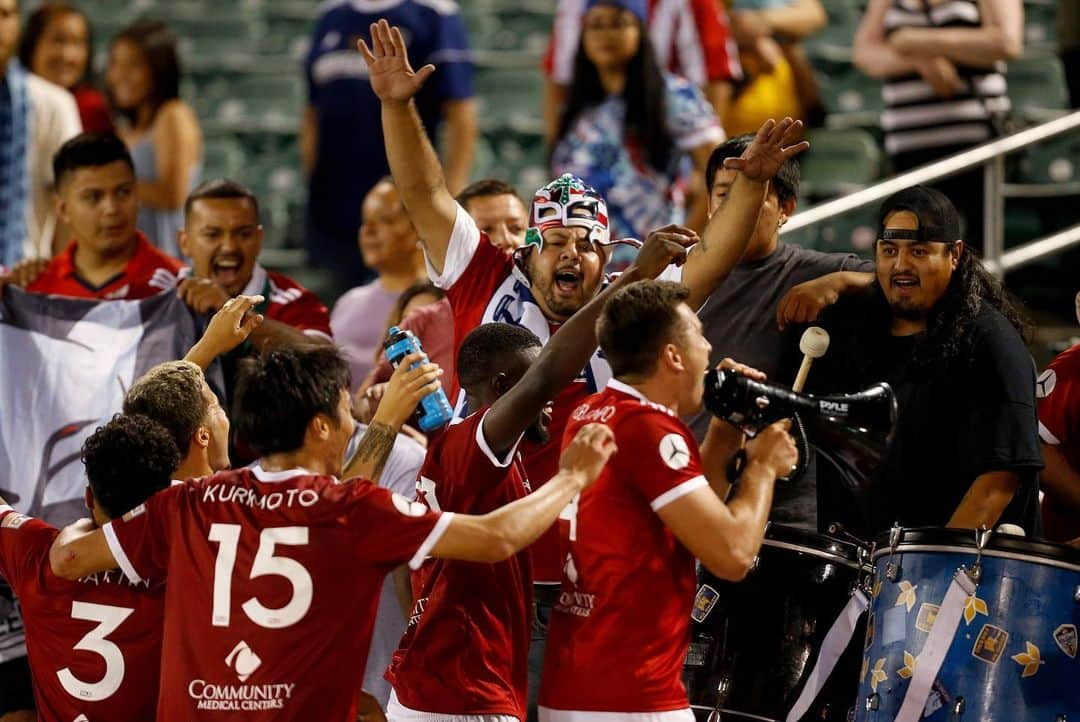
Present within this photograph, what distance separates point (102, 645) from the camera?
4781 mm

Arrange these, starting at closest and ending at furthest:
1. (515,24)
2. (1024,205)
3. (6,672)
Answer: (6,672) < (1024,205) < (515,24)

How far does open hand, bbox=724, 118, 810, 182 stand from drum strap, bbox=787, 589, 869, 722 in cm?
125

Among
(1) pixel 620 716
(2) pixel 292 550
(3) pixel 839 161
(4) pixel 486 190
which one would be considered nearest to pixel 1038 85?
(3) pixel 839 161

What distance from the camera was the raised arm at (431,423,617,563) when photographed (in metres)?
4.27

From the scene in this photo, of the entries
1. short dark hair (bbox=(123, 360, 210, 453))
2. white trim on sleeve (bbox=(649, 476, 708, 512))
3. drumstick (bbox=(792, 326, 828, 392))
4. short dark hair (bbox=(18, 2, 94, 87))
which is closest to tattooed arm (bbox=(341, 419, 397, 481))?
short dark hair (bbox=(123, 360, 210, 453))

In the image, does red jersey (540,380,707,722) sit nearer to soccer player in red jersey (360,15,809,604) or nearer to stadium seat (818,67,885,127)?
soccer player in red jersey (360,15,809,604)

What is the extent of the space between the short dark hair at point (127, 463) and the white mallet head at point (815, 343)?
71.8 inches

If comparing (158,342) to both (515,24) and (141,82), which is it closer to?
(141,82)

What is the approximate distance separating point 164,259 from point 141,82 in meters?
2.22

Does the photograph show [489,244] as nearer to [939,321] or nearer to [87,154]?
[939,321]

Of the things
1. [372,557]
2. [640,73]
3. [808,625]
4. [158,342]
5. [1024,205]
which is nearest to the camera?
[372,557]

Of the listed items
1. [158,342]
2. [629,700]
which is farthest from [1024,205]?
[629,700]

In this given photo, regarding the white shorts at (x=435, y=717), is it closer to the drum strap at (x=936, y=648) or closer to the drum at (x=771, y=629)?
the drum at (x=771, y=629)

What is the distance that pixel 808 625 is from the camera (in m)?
5.28
